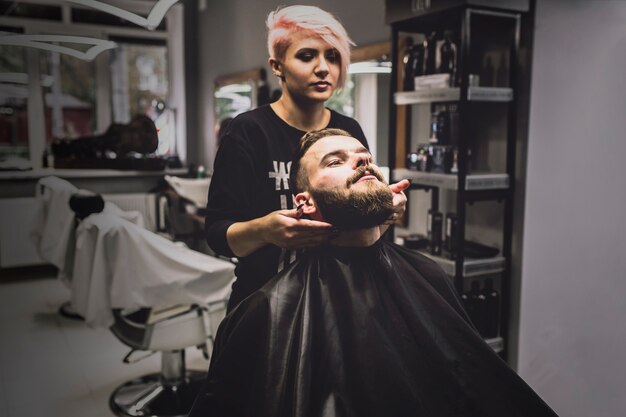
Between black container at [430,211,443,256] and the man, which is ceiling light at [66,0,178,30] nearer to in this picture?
the man

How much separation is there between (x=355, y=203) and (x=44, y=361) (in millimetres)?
1362

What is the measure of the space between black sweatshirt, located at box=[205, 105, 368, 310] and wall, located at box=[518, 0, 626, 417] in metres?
1.45

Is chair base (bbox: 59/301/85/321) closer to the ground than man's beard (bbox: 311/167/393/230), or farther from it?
closer to the ground

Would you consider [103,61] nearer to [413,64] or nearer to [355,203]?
[355,203]

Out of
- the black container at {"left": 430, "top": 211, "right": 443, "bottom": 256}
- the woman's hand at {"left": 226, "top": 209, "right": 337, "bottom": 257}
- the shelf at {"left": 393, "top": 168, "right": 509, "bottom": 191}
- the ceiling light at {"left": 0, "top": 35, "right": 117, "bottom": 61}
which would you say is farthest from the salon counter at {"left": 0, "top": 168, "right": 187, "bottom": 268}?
the black container at {"left": 430, "top": 211, "right": 443, "bottom": 256}

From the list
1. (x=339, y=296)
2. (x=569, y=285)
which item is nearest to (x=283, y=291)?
(x=339, y=296)

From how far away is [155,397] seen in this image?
271 centimetres

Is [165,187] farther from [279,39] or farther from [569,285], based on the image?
[569,285]

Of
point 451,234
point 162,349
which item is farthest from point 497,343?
point 162,349

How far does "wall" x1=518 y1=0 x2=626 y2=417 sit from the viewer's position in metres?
2.40

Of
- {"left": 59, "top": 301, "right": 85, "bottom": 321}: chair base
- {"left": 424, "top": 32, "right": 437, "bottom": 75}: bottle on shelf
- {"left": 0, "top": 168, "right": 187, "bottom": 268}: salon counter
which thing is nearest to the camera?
{"left": 0, "top": 168, "right": 187, "bottom": 268}: salon counter

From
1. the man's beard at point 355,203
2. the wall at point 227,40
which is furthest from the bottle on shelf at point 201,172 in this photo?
the man's beard at point 355,203

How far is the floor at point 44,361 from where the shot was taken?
5.41 ft

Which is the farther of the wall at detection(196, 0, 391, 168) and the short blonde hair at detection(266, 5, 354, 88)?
the wall at detection(196, 0, 391, 168)
